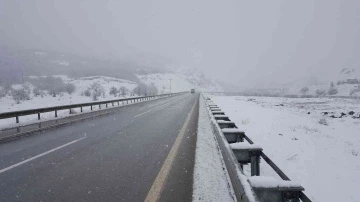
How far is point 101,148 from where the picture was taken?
721cm

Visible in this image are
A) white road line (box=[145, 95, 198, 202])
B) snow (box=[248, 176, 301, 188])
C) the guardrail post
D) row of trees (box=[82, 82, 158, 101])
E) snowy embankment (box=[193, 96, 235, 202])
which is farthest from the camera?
row of trees (box=[82, 82, 158, 101])

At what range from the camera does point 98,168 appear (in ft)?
17.6

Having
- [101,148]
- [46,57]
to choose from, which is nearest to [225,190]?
[101,148]

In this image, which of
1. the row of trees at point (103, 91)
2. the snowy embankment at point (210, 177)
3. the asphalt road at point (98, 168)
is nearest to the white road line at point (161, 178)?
the asphalt road at point (98, 168)

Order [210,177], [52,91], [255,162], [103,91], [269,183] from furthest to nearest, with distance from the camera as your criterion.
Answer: [103,91] < [52,91] < [210,177] < [255,162] < [269,183]

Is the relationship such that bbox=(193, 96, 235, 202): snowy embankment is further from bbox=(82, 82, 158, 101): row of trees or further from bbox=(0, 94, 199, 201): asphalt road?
bbox=(82, 82, 158, 101): row of trees

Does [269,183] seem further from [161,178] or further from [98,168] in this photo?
[98,168]

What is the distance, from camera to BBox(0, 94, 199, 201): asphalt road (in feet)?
13.3

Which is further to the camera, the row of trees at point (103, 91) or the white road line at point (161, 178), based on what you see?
the row of trees at point (103, 91)

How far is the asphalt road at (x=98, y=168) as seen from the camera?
407 centimetres

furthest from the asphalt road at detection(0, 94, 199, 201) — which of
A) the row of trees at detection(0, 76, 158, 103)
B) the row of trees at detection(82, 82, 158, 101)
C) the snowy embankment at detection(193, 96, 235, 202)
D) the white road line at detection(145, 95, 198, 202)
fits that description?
the row of trees at detection(82, 82, 158, 101)

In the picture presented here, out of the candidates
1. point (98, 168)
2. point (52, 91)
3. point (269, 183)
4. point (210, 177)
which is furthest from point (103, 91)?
point (269, 183)

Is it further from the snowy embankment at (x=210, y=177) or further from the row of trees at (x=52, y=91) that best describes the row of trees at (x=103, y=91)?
the snowy embankment at (x=210, y=177)

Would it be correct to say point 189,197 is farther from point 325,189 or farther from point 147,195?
point 325,189
